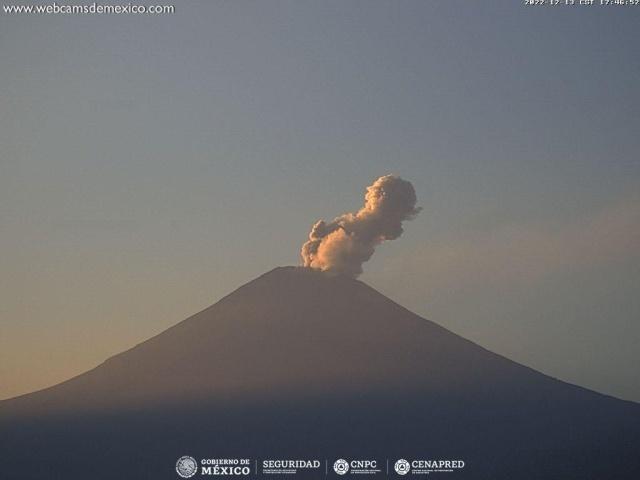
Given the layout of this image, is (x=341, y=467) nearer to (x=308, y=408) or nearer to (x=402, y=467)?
(x=402, y=467)

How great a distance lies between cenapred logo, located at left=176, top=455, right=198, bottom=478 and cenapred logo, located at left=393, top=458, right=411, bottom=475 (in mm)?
1446


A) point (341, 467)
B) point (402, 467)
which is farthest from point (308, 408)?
point (402, 467)

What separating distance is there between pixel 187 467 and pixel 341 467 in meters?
1.11

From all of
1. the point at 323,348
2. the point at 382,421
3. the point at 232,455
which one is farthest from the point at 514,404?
the point at 232,455

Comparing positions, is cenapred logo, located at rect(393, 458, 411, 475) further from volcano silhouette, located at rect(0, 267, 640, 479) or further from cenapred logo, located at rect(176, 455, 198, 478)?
cenapred logo, located at rect(176, 455, 198, 478)

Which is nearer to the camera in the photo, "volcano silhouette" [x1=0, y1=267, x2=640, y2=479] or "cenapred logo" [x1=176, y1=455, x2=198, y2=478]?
"cenapred logo" [x1=176, y1=455, x2=198, y2=478]

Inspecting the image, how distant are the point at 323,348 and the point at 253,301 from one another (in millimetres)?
766

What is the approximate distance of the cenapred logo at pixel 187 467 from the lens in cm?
783

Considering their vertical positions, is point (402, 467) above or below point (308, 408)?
below

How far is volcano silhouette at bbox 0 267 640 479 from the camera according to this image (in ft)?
26.4

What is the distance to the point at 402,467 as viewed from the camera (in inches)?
308

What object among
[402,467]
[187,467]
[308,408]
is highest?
[308,408]

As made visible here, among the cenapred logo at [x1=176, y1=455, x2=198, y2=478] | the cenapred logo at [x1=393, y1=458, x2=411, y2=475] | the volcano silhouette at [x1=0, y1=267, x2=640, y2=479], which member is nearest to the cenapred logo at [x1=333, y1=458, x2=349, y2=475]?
the volcano silhouette at [x1=0, y1=267, x2=640, y2=479]

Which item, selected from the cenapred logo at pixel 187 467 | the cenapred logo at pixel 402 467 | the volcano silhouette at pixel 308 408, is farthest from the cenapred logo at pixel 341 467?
the cenapred logo at pixel 187 467
